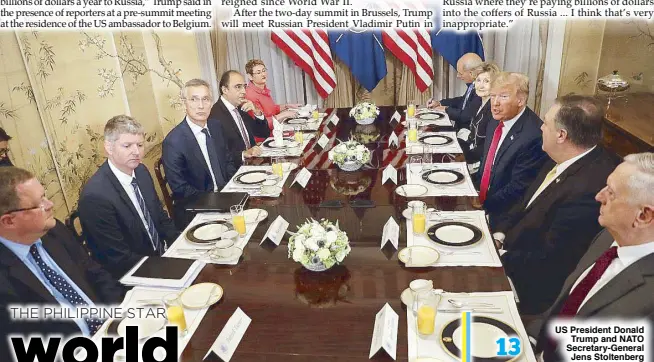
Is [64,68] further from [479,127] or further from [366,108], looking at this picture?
[479,127]

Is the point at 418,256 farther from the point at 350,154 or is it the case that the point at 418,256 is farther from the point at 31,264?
the point at 31,264

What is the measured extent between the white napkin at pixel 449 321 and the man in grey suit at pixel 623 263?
18 centimetres

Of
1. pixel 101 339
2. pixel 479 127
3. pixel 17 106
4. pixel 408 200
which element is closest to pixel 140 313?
pixel 101 339

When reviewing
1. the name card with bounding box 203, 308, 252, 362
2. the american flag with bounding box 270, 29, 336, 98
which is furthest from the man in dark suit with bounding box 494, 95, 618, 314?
the american flag with bounding box 270, 29, 336, 98

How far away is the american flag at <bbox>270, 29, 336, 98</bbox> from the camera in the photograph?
550 centimetres

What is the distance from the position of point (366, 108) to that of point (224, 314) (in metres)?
2.77

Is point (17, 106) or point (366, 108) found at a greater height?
point (17, 106)

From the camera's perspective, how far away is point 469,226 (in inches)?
87.5

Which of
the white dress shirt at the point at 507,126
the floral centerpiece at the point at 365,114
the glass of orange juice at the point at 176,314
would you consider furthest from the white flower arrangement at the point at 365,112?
the glass of orange juice at the point at 176,314

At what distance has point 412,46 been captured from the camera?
539 cm

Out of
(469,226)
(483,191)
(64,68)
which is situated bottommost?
(483,191)

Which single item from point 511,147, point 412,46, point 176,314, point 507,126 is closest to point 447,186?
point 511,147

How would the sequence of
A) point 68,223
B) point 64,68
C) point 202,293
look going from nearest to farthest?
point 202,293, point 68,223, point 64,68

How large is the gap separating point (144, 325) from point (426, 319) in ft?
3.24
